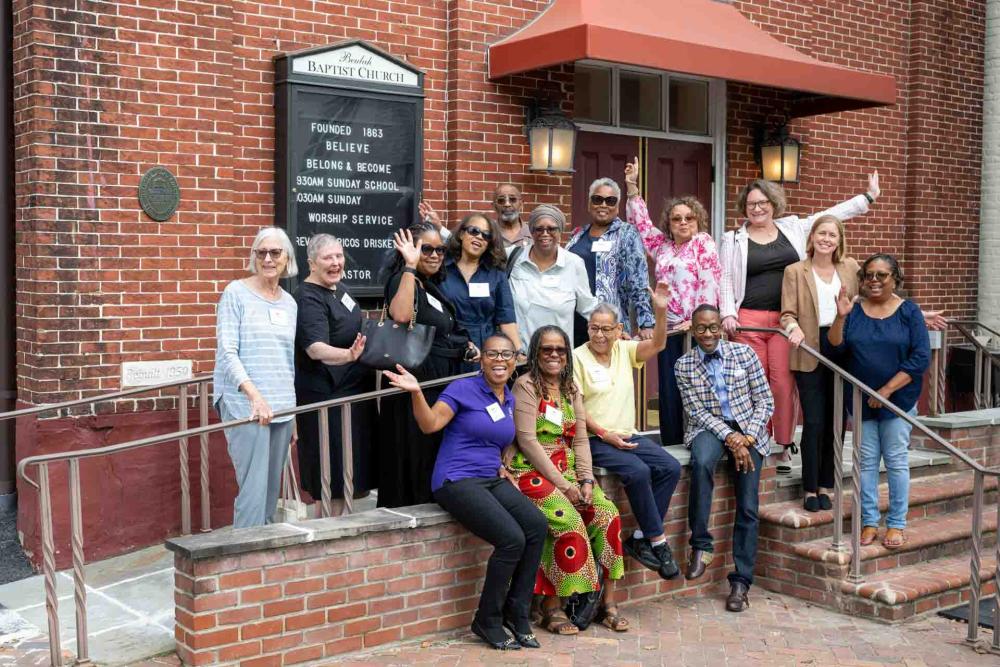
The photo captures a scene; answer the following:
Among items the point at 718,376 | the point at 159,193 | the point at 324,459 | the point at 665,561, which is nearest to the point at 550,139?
the point at 718,376

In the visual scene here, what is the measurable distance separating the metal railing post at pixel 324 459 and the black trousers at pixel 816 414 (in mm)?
2783

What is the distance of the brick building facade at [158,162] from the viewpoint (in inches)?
243

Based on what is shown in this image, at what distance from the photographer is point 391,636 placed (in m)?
5.32

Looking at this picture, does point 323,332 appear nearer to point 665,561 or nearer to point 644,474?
point 644,474

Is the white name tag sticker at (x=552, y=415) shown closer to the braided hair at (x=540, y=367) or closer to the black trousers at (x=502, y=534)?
the braided hair at (x=540, y=367)

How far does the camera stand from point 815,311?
259 inches

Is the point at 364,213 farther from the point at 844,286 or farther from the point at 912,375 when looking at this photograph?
the point at 912,375

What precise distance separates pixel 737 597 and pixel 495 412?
1.91m

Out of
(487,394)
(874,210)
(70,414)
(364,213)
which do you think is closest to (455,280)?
(487,394)

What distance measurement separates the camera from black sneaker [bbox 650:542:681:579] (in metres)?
5.96

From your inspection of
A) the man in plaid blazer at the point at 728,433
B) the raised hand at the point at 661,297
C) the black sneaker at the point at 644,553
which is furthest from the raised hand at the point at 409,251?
the black sneaker at the point at 644,553

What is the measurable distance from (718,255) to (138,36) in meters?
3.59

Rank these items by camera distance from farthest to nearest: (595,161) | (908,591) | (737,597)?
1. (595,161)
2. (737,597)
3. (908,591)

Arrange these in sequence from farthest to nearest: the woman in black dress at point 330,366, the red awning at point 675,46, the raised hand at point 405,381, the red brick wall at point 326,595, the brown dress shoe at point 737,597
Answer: the red awning at point 675,46
the brown dress shoe at point 737,597
the woman in black dress at point 330,366
the raised hand at point 405,381
the red brick wall at point 326,595
